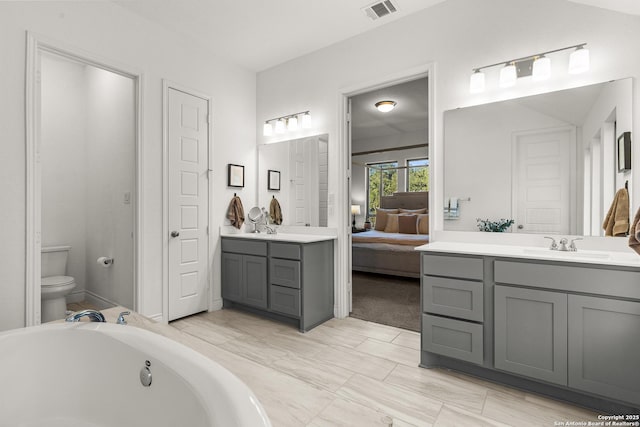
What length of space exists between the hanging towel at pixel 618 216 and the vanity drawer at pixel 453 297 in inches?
35.1

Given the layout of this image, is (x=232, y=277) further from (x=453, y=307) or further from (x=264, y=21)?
(x=264, y=21)

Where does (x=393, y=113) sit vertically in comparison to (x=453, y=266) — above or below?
above

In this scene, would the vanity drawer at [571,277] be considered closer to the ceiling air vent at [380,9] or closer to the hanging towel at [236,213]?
the ceiling air vent at [380,9]

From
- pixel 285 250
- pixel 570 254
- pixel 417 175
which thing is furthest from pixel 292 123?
pixel 417 175

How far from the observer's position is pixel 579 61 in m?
2.04

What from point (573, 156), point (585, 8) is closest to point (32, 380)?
point (573, 156)

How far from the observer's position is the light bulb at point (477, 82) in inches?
94.4

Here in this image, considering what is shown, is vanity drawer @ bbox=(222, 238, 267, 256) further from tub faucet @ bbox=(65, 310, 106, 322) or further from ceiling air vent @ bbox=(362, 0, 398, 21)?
ceiling air vent @ bbox=(362, 0, 398, 21)

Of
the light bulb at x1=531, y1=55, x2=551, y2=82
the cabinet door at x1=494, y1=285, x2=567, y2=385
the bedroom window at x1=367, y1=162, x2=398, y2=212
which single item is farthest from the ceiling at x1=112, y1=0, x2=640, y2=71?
the bedroom window at x1=367, y1=162, x2=398, y2=212

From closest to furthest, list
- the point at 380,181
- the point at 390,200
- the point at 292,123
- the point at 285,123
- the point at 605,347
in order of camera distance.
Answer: the point at 605,347 < the point at 292,123 < the point at 285,123 < the point at 390,200 < the point at 380,181

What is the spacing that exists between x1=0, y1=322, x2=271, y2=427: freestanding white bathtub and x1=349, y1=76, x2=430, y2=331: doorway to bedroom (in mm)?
2254

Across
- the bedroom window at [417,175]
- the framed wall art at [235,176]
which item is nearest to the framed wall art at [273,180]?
the framed wall art at [235,176]

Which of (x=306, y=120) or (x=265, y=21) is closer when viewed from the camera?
(x=265, y=21)

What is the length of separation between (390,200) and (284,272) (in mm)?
4546
